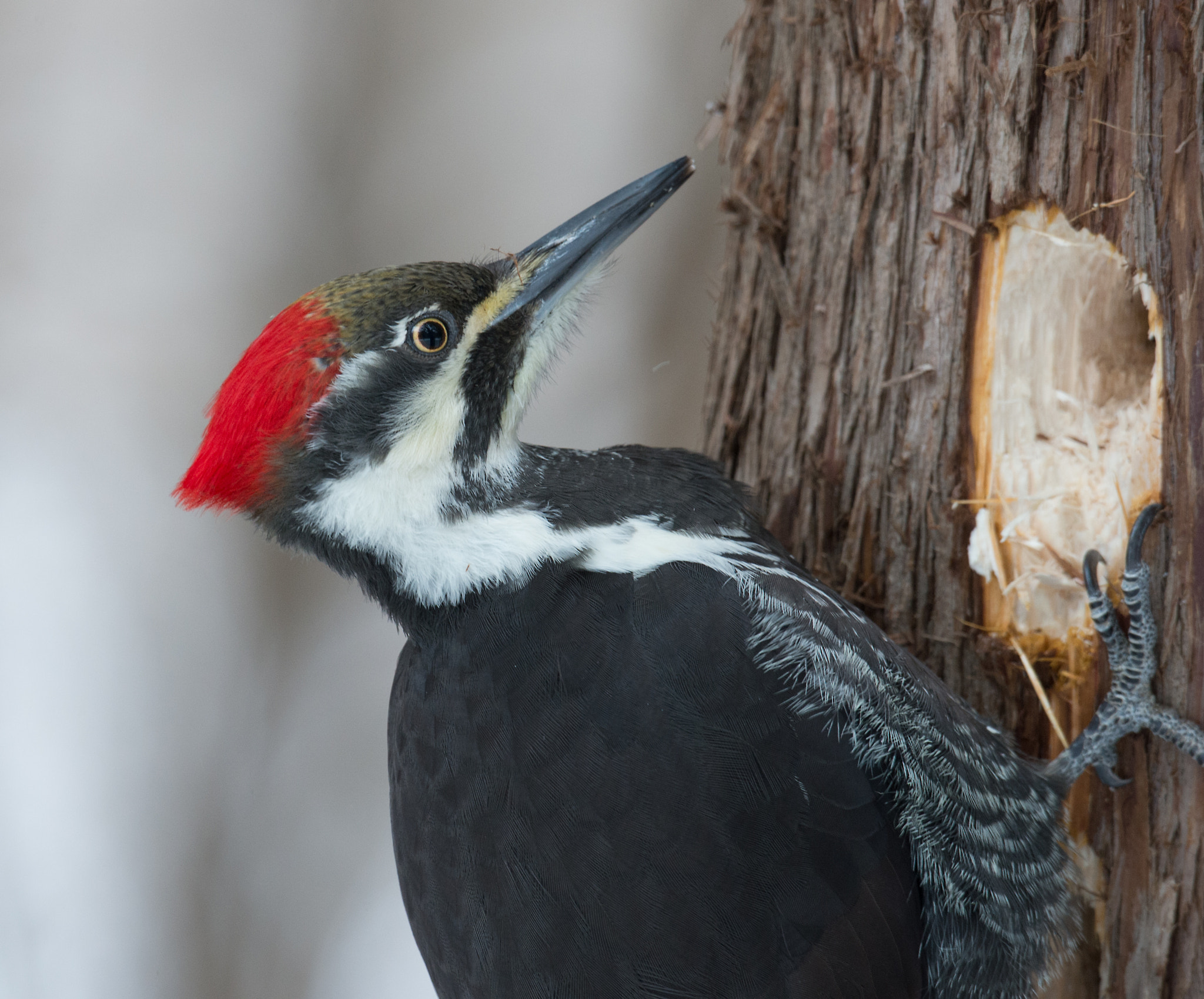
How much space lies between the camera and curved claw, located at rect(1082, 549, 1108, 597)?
76.1 inches

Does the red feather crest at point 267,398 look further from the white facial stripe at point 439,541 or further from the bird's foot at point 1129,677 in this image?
the bird's foot at point 1129,677

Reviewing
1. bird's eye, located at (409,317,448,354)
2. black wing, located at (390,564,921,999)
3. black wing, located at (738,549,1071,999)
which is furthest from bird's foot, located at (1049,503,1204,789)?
bird's eye, located at (409,317,448,354)

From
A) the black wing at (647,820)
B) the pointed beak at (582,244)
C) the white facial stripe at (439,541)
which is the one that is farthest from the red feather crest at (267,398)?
the black wing at (647,820)

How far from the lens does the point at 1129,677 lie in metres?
1.88

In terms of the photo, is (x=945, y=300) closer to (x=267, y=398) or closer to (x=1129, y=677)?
(x=1129, y=677)

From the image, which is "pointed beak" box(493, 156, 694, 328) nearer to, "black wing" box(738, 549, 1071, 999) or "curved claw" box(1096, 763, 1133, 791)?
"black wing" box(738, 549, 1071, 999)

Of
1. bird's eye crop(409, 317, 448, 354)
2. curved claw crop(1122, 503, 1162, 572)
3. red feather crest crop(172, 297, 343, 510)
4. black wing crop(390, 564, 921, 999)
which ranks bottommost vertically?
black wing crop(390, 564, 921, 999)

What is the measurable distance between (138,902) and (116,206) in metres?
2.46

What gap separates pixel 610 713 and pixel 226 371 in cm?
262

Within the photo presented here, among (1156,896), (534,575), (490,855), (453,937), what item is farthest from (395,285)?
(1156,896)

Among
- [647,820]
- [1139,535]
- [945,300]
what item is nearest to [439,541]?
[647,820]

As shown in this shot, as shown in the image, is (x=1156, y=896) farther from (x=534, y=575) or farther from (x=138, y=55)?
(x=138, y=55)

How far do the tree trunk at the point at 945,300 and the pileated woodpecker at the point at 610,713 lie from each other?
0.45ft

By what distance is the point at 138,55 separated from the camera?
138 inches
